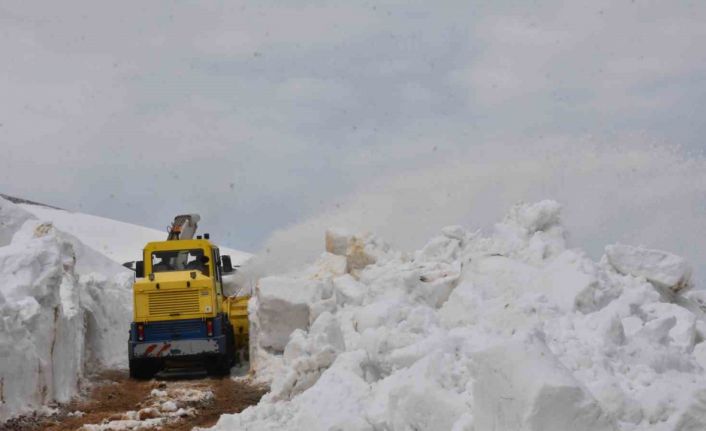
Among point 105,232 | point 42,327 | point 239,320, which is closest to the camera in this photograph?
point 42,327

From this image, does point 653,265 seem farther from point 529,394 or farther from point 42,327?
point 42,327

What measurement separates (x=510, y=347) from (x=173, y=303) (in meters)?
11.6

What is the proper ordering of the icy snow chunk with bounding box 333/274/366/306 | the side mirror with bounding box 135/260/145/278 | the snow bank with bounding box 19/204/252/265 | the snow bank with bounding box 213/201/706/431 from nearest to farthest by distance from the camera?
1. the snow bank with bounding box 213/201/706/431
2. the icy snow chunk with bounding box 333/274/366/306
3. the side mirror with bounding box 135/260/145/278
4. the snow bank with bounding box 19/204/252/265

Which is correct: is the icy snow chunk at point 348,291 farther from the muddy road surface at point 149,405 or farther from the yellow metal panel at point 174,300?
the yellow metal panel at point 174,300

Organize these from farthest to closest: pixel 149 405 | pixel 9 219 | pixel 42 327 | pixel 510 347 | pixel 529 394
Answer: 1. pixel 9 219
2. pixel 42 327
3. pixel 149 405
4. pixel 510 347
5. pixel 529 394

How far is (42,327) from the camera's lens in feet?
43.8

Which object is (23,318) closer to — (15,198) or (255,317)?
(255,317)

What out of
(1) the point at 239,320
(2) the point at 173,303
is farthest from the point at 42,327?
(1) the point at 239,320

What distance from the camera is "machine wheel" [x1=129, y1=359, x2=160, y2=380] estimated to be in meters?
16.6

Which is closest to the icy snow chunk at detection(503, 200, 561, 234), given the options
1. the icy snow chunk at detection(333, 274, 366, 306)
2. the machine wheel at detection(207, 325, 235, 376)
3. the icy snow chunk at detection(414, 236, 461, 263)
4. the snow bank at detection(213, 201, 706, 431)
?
the snow bank at detection(213, 201, 706, 431)

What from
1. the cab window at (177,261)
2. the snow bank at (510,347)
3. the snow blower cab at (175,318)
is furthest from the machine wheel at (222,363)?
the snow bank at (510,347)

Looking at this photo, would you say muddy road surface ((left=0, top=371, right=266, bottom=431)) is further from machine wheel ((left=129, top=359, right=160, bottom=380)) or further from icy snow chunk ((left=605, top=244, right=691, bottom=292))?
icy snow chunk ((left=605, top=244, right=691, bottom=292))

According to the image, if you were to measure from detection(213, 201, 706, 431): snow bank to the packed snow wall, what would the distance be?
11.9ft

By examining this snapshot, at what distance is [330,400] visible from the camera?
312 inches
